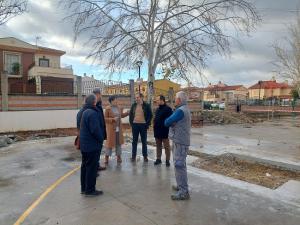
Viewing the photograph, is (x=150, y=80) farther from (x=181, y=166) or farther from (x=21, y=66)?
(x=21, y=66)

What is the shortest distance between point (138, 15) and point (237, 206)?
11.1m

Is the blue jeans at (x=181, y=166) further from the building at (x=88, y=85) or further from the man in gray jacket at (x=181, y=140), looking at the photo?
the building at (x=88, y=85)

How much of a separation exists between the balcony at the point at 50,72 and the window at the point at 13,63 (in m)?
1.01

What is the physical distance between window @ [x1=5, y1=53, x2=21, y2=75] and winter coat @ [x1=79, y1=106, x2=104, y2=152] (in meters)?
22.2

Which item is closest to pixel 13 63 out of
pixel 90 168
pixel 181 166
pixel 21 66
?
pixel 21 66

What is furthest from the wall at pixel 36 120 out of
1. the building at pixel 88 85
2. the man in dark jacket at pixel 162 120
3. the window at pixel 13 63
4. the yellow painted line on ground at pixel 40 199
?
the window at pixel 13 63

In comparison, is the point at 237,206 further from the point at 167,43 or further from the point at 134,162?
the point at 167,43

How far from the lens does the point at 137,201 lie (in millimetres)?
5441

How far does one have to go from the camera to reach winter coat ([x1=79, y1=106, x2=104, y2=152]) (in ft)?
18.5

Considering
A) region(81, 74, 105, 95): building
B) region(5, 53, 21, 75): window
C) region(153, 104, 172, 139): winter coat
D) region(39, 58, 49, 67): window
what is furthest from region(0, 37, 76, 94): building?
region(153, 104, 172, 139): winter coat

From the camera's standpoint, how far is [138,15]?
563 inches

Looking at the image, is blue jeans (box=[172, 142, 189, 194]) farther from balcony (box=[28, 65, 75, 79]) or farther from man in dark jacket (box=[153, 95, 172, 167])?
balcony (box=[28, 65, 75, 79])

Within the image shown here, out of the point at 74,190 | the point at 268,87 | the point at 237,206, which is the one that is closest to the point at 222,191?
the point at 237,206

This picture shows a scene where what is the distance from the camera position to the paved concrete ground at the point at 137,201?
15.5 feet
